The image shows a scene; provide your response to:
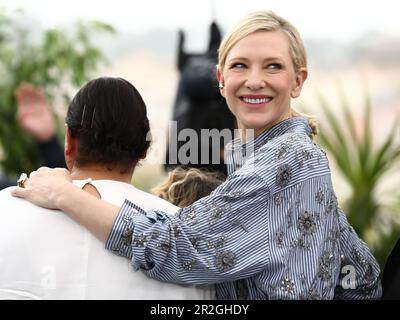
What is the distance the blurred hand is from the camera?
3898 mm

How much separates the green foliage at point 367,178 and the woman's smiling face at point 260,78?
3842mm

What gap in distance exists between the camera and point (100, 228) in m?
1.74

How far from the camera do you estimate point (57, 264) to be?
1744 mm

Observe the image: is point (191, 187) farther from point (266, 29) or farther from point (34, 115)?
point (34, 115)

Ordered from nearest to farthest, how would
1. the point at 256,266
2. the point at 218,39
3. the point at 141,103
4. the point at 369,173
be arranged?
the point at 256,266
the point at 141,103
the point at 218,39
the point at 369,173

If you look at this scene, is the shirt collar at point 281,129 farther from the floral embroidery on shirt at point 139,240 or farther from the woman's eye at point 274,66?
the floral embroidery on shirt at point 139,240

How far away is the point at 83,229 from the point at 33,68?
4260 millimetres

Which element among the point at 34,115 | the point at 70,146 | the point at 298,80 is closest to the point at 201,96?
the point at 34,115

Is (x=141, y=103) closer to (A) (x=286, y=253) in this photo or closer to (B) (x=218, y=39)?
(A) (x=286, y=253)

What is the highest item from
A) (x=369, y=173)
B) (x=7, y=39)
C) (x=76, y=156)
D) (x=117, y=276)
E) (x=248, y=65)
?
(x=7, y=39)

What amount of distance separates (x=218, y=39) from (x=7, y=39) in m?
2.17

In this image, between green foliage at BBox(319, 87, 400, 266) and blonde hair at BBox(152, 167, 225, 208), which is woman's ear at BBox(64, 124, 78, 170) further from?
green foliage at BBox(319, 87, 400, 266)

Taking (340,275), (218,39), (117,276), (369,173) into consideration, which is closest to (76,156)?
(117,276)

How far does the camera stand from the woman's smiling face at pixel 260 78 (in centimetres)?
189
